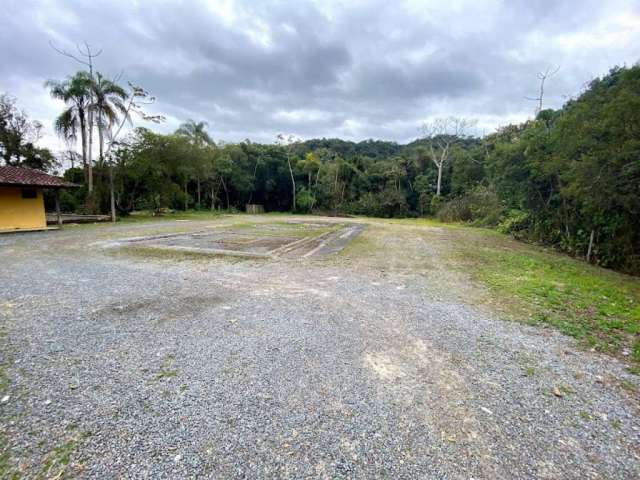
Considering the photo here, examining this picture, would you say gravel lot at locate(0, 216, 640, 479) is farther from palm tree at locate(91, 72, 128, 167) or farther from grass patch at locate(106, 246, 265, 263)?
palm tree at locate(91, 72, 128, 167)

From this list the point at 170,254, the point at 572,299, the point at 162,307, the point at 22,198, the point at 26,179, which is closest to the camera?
the point at 162,307

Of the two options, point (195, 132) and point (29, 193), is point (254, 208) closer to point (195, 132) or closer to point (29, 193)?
point (195, 132)

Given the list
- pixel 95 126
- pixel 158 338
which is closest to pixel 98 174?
A: pixel 95 126

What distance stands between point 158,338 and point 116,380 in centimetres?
66

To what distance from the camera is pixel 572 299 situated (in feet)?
13.9

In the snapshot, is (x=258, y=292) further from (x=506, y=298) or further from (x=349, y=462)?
(x=506, y=298)

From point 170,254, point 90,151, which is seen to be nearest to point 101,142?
point 90,151

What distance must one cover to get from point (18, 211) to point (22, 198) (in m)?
0.50

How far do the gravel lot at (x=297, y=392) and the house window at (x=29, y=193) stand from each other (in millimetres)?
10128

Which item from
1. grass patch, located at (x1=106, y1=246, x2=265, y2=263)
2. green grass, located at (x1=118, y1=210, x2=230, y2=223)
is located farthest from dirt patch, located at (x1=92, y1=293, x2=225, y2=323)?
green grass, located at (x1=118, y1=210, x2=230, y2=223)

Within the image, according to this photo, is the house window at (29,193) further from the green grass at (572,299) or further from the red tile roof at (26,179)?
the green grass at (572,299)

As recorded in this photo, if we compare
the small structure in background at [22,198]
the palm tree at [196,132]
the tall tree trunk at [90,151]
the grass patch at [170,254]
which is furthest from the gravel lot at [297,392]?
the palm tree at [196,132]

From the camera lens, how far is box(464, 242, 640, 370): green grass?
3.07 metres

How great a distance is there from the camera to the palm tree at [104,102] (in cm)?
1502
